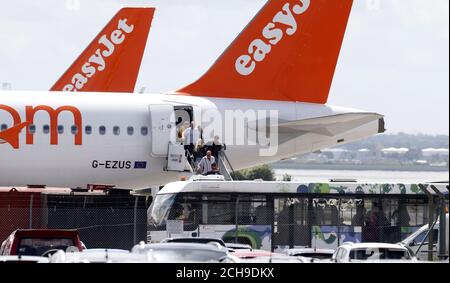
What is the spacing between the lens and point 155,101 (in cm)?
4591

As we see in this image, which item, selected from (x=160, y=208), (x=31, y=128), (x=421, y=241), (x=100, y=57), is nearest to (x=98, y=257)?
(x=160, y=208)

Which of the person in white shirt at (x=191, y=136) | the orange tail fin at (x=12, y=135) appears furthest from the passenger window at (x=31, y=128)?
the person in white shirt at (x=191, y=136)

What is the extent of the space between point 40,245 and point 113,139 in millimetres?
17713

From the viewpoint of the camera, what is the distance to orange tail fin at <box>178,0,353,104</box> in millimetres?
47125

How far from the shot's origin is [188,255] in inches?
917

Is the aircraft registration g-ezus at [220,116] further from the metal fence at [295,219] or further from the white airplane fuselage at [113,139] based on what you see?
the metal fence at [295,219]

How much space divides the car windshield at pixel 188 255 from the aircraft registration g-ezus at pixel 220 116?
21044mm

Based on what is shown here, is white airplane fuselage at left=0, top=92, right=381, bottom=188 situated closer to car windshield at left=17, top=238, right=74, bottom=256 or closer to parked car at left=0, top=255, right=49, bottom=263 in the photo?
car windshield at left=17, top=238, right=74, bottom=256

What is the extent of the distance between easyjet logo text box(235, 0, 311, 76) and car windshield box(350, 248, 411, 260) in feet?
69.1

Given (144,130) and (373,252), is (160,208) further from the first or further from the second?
(373,252)

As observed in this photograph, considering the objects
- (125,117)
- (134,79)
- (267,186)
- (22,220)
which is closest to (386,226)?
(267,186)

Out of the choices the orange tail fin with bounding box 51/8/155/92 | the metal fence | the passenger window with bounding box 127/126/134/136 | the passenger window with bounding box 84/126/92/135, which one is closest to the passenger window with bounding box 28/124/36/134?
the passenger window with bounding box 84/126/92/135
